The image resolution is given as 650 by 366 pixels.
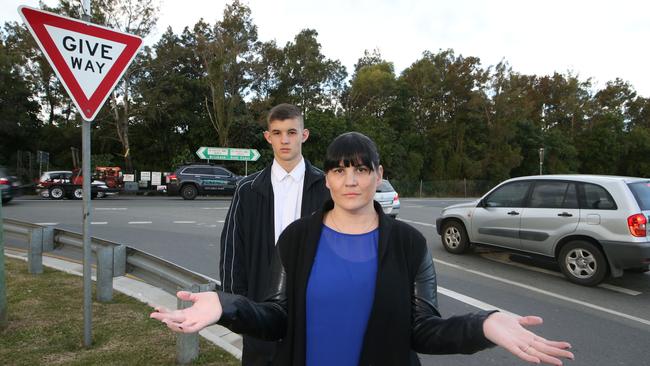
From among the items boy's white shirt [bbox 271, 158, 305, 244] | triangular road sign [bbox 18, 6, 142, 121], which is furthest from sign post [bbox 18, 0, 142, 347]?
boy's white shirt [bbox 271, 158, 305, 244]

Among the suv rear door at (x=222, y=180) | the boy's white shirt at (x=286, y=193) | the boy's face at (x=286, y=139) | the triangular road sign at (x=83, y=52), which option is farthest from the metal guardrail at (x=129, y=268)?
the suv rear door at (x=222, y=180)

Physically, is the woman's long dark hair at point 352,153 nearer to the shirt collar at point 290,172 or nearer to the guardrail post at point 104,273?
the shirt collar at point 290,172

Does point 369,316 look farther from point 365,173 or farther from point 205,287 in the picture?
point 205,287

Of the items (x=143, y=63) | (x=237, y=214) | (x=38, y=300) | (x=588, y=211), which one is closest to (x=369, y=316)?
(x=237, y=214)

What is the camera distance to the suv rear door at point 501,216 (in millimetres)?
7340

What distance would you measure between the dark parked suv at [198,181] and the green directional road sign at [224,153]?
3.87 metres

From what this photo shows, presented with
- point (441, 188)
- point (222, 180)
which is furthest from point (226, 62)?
point (441, 188)

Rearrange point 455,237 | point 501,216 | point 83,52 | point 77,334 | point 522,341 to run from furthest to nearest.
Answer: point 455,237 → point 501,216 → point 77,334 → point 83,52 → point 522,341

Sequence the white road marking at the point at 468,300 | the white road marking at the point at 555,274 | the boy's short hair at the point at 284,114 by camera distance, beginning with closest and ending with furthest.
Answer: the boy's short hair at the point at 284,114 < the white road marking at the point at 468,300 < the white road marking at the point at 555,274

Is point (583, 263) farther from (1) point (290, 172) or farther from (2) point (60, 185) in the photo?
(2) point (60, 185)

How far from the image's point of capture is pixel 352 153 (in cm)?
Result: 167

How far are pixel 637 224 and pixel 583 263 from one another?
95 cm

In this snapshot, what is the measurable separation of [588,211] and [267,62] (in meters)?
33.1

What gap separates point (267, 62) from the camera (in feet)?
119
